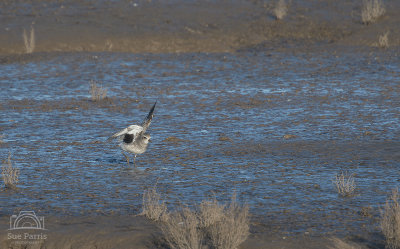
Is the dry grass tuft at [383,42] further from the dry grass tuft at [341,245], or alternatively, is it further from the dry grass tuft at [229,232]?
the dry grass tuft at [229,232]

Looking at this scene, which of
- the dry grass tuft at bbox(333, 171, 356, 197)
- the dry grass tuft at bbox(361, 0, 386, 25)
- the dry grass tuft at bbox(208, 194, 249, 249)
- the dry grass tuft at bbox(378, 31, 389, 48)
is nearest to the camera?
the dry grass tuft at bbox(208, 194, 249, 249)

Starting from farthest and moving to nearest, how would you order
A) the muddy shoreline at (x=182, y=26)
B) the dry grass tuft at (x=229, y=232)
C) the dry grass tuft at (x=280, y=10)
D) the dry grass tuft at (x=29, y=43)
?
the dry grass tuft at (x=280, y=10)
the muddy shoreline at (x=182, y=26)
the dry grass tuft at (x=29, y=43)
the dry grass tuft at (x=229, y=232)

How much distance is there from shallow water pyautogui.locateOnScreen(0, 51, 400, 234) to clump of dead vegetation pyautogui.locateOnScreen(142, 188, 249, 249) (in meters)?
0.85

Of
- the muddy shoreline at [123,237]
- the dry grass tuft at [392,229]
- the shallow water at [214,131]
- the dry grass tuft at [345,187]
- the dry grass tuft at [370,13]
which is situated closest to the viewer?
the dry grass tuft at [392,229]

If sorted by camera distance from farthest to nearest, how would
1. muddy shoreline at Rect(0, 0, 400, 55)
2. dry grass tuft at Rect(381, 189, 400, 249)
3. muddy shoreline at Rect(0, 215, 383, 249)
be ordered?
muddy shoreline at Rect(0, 0, 400, 55) → muddy shoreline at Rect(0, 215, 383, 249) → dry grass tuft at Rect(381, 189, 400, 249)

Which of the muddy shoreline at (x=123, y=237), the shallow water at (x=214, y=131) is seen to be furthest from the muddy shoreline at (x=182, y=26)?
the muddy shoreline at (x=123, y=237)

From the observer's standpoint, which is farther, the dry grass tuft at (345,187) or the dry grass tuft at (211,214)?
the dry grass tuft at (345,187)

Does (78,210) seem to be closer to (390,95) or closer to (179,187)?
(179,187)

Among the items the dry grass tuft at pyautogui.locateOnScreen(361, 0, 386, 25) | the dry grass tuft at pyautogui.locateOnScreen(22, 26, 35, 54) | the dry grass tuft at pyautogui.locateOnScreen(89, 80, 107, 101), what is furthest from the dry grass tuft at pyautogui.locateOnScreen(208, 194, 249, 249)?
the dry grass tuft at pyautogui.locateOnScreen(361, 0, 386, 25)

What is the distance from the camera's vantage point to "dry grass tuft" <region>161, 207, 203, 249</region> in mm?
6941

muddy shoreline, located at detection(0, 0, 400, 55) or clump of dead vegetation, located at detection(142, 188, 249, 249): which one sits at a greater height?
muddy shoreline, located at detection(0, 0, 400, 55)

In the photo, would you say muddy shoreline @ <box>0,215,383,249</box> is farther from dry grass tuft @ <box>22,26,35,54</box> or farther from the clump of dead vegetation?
dry grass tuft @ <box>22,26,35,54</box>

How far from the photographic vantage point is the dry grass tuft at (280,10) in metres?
25.0

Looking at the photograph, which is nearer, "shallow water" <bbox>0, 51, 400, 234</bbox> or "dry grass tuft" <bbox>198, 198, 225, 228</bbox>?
"dry grass tuft" <bbox>198, 198, 225, 228</bbox>
